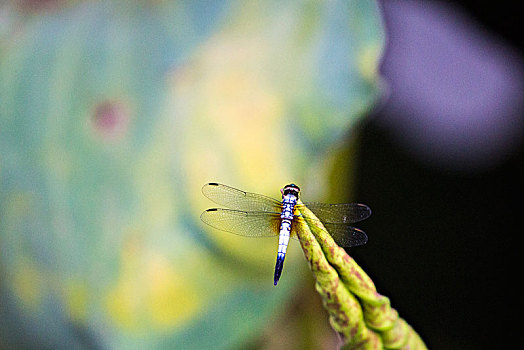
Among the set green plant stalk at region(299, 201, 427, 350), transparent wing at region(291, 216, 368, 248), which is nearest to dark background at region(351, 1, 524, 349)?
transparent wing at region(291, 216, 368, 248)

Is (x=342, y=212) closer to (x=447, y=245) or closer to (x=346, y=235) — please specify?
(x=346, y=235)

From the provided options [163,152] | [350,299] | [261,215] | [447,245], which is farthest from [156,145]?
[447,245]

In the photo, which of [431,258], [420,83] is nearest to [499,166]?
[431,258]

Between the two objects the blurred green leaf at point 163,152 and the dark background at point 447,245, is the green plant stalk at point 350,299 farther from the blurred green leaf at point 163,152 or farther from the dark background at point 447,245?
the dark background at point 447,245

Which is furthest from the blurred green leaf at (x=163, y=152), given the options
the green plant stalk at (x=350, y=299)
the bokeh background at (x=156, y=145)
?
the green plant stalk at (x=350, y=299)

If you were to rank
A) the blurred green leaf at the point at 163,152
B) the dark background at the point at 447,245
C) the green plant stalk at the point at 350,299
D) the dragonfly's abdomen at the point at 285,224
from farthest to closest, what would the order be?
the dark background at the point at 447,245
the blurred green leaf at the point at 163,152
the dragonfly's abdomen at the point at 285,224
the green plant stalk at the point at 350,299

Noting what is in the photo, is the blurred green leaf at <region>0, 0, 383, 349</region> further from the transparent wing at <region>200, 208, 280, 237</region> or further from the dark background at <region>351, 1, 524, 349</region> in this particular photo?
the dark background at <region>351, 1, 524, 349</region>

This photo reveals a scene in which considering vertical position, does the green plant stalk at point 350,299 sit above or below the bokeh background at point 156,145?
below
